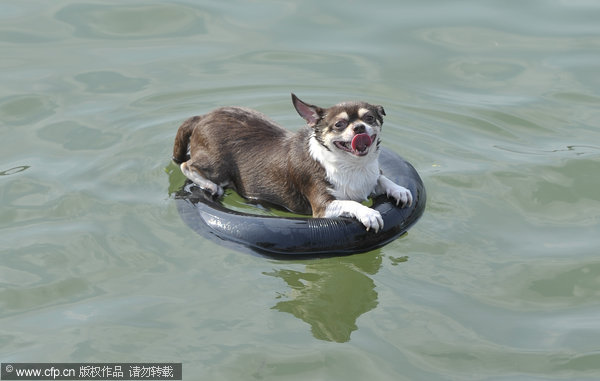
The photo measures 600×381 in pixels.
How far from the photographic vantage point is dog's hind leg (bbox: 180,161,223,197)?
30.2ft

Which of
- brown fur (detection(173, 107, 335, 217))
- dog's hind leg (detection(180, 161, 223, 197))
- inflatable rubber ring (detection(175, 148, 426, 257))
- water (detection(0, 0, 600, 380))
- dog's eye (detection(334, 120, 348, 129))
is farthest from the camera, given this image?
dog's hind leg (detection(180, 161, 223, 197))

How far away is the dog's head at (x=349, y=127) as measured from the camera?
324 inches

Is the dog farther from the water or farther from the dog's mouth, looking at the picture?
the water

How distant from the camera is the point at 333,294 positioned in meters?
7.84

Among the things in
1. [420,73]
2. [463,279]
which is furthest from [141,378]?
[420,73]

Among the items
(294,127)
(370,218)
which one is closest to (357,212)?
(370,218)

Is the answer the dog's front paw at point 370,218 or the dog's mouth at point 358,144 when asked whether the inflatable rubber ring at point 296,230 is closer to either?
the dog's front paw at point 370,218

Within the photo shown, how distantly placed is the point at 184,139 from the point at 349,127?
2.27m

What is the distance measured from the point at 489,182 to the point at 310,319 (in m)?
3.13

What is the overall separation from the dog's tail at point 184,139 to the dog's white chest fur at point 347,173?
164cm

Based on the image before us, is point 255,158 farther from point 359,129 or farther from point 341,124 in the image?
point 359,129

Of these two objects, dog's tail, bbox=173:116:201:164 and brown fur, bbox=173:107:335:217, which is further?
dog's tail, bbox=173:116:201:164

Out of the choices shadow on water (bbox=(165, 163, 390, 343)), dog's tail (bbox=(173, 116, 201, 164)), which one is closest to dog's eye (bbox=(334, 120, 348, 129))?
shadow on water (bbox=(165, 163, 390, 343))

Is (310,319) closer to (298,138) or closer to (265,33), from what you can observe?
(298,138)
